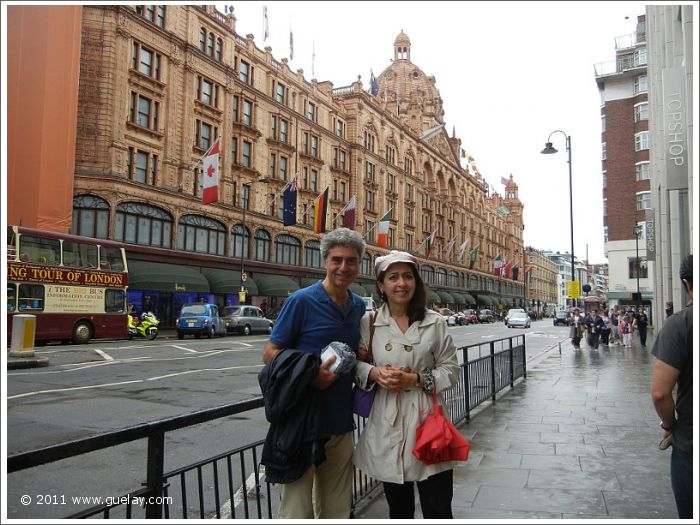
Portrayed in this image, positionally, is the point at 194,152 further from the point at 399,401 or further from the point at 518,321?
the point at 399,401

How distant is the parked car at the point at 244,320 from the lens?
30.7 meters

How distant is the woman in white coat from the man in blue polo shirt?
12 centimetres

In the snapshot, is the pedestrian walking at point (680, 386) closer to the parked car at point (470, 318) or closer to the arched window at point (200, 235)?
the arched window at point (200, 235)

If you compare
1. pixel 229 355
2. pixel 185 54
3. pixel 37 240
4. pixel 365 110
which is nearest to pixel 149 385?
pixel 229 355

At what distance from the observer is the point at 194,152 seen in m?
35.8

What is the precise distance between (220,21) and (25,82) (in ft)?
54.3

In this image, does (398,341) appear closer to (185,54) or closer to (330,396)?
(330,396)

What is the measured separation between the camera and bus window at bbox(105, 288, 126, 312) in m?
23.6

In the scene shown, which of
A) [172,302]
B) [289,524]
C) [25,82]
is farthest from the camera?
[172,302]

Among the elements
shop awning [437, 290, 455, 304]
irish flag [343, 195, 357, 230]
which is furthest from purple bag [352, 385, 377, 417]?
shop awning [437, 290, 455, 304]

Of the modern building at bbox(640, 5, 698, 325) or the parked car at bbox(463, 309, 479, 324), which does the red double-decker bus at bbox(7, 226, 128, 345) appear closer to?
the modern building at bbox(640, 5, 698, 325)

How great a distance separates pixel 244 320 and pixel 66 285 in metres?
11.1

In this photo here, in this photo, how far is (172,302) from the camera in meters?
34.2

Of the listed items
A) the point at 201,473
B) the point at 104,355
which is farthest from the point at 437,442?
the point at 104,355
